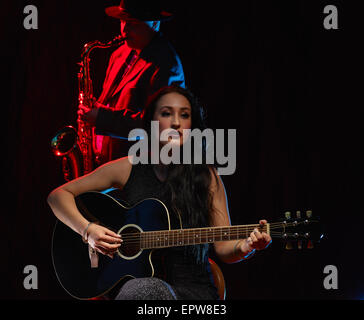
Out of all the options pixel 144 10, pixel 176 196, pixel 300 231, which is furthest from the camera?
pixel 144 10

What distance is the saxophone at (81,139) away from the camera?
301cm

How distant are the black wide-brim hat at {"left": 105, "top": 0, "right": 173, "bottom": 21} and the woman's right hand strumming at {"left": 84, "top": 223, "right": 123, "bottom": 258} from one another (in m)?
1.34

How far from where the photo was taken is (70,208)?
232cm

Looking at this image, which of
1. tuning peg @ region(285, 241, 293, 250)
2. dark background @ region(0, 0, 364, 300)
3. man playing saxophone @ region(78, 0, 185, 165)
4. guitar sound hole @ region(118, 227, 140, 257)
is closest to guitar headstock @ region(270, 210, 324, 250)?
tuning peg @ region(285, 241, 293, 250)

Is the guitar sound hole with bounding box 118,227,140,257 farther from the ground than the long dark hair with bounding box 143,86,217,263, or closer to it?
closer to it

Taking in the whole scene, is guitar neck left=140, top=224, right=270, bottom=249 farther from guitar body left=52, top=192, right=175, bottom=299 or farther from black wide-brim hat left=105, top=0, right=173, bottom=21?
black wide-brim hat left=105, top=0, right=173, bottom=21

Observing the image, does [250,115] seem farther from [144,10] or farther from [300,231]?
[300,231]

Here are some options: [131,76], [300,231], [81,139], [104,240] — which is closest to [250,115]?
[131,76]

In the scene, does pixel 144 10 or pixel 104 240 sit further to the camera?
pixel 144 10

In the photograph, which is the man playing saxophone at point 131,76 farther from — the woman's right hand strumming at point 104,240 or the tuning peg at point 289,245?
the tuning peg at point 289,245

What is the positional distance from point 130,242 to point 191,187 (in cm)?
41

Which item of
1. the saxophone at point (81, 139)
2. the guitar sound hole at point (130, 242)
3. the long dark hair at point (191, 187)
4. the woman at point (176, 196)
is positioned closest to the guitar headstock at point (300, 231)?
the woman at point (176, 196)

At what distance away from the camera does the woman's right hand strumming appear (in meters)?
2.16

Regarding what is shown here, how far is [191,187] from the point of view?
2.38 m
